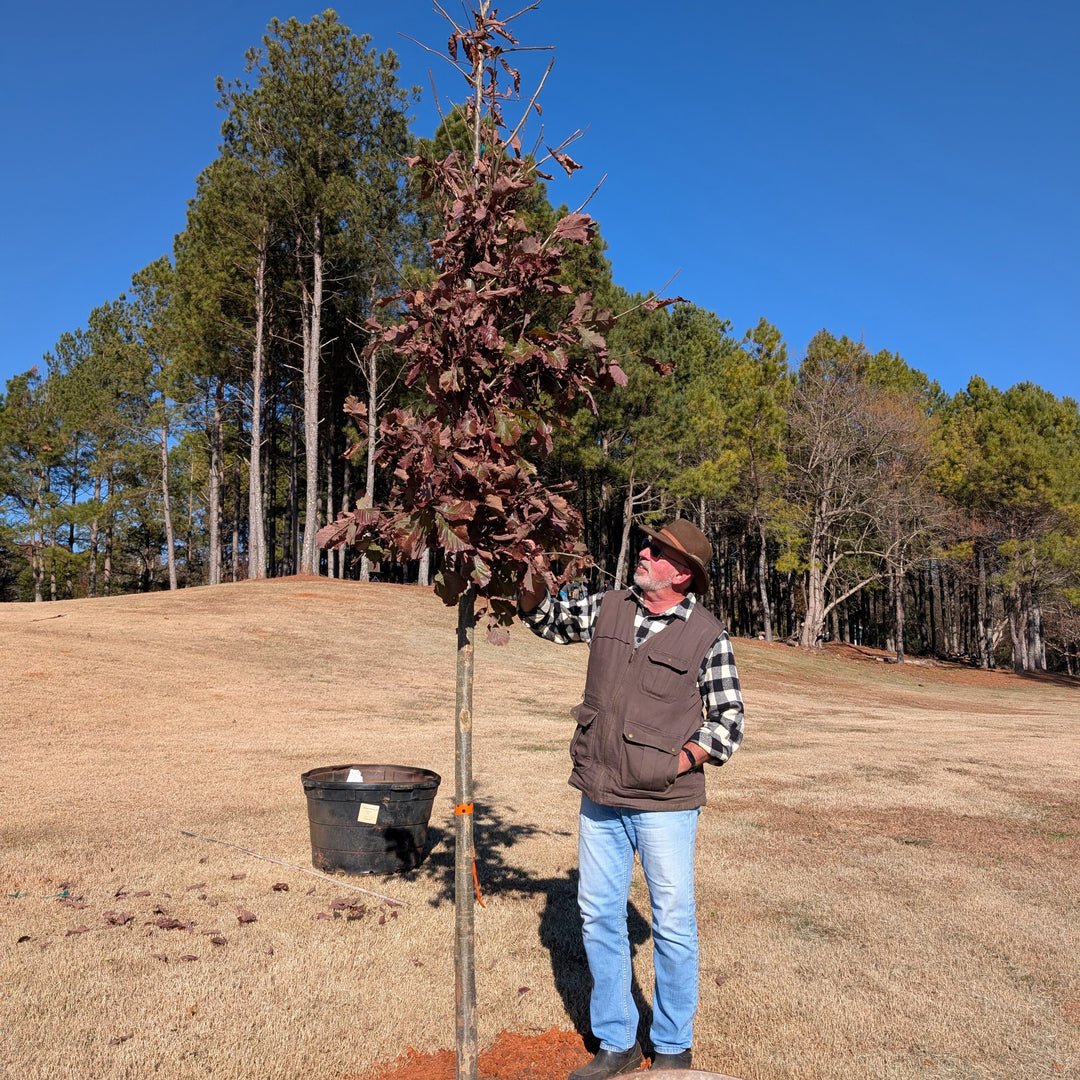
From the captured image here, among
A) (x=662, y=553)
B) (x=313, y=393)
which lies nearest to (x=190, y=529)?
(x=313, y=393)

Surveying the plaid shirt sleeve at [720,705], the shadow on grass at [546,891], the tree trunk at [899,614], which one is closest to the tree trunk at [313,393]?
the shadow on grass at [546,891]

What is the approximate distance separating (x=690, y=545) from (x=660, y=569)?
0.15 meters

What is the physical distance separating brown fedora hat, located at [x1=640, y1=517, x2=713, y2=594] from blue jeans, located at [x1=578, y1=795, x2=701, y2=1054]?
0.93m

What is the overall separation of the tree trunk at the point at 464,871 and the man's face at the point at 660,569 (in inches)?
28.6

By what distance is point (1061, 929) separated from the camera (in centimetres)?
504

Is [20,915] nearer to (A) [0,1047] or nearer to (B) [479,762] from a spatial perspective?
(A) [0,1047]

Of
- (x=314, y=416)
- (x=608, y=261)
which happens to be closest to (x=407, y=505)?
(x=314, y=416)

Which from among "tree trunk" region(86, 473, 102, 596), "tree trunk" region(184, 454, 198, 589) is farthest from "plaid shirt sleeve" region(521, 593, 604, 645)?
"tree trunk" region(86, 473, 102, 596)

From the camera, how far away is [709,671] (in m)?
3.35

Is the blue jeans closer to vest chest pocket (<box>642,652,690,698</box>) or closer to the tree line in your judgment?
vest chest pocket (<box>642,652,690,698</box>)

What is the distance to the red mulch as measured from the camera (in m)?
3.31

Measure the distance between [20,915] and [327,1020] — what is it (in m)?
2.15

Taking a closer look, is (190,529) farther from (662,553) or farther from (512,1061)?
(662,553)

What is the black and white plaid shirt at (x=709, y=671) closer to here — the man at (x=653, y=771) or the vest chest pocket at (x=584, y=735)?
the man at (x=653, y=771)
